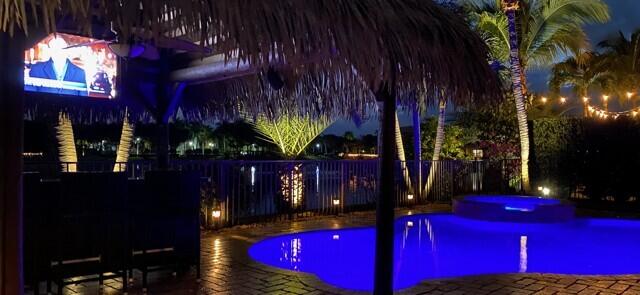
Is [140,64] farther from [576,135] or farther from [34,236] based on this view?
[576,135]

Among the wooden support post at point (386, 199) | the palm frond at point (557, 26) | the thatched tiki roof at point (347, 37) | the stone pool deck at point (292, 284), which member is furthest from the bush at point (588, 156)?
the wooden support post at point (386, 199)

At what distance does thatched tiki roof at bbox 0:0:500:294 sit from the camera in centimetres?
280

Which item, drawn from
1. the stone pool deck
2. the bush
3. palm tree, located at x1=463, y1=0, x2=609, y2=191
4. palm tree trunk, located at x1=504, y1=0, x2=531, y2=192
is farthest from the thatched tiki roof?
the bush

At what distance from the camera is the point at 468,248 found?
870 centimetres

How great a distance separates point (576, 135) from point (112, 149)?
7194cm

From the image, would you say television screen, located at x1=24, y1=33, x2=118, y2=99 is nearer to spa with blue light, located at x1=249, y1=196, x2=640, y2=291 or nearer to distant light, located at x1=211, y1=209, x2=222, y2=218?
spa with blue light, located at x1=249, y1=196, x2=640, y2=291

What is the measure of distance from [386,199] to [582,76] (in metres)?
28.8

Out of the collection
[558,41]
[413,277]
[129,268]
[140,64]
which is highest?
[558,41]

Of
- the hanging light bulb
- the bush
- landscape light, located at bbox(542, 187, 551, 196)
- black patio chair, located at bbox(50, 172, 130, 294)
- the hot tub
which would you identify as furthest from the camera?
the hanging light bulb

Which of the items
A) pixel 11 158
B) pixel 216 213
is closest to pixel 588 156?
pixel 216 213

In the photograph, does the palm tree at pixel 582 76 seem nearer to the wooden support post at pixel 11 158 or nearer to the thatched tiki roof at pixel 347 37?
the thatched tiki roof at pixel 347 37

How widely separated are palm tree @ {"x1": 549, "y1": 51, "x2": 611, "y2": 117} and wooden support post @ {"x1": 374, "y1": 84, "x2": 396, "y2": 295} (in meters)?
26.7

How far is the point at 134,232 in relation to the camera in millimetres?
5152

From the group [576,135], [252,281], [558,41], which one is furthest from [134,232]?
[558,41]
